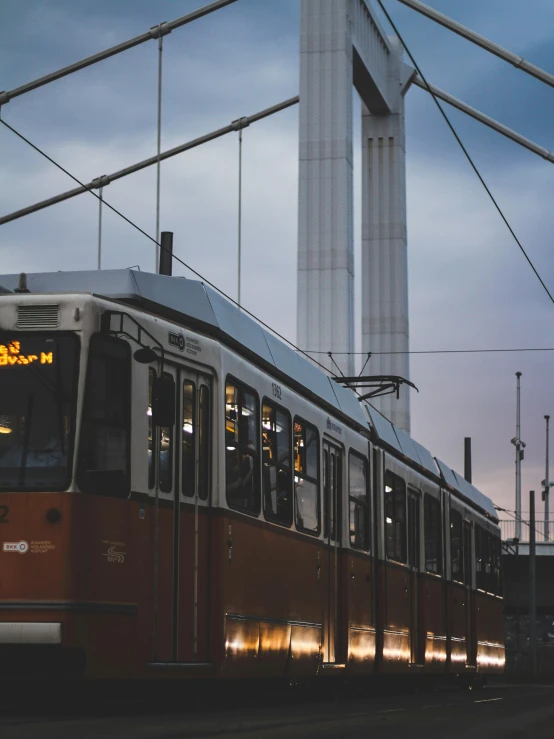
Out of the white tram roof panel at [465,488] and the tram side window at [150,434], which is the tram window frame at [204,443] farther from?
the white tram roof panel at [465,488]

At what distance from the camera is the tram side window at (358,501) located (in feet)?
49.4

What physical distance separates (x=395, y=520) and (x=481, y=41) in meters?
18.9

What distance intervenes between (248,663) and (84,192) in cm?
3118

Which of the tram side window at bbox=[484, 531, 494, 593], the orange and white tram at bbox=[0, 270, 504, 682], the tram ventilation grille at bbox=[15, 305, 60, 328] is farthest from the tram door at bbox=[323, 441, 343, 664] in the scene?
the tram side window at bbox=[484, 531, 494, 593]

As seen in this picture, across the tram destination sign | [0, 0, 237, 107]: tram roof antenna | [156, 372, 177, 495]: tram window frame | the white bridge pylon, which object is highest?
[0, 0, 237, 107]: tram roof antenna

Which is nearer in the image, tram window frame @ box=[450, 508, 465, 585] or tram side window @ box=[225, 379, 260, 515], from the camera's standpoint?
tram side window @ box=[225, 379, 260, 515]

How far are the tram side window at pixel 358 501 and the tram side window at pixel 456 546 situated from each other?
5.73 m

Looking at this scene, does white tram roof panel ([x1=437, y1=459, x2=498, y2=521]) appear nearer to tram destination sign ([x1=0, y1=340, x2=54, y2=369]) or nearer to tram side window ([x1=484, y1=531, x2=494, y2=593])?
tram side window ([x1=484, y1=531, x2=494, y2=593])

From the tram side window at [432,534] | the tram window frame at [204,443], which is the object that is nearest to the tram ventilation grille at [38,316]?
the tram window frame at [204,443]

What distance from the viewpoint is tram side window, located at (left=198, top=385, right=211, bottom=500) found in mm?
10523

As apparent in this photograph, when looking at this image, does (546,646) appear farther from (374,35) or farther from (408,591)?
(408,591)

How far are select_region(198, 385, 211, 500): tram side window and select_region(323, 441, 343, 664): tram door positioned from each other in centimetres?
346

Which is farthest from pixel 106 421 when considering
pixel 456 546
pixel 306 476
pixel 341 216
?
pixel 341 216

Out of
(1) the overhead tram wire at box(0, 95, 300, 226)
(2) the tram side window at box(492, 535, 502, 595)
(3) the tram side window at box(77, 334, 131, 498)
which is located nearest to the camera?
(3) the tram side window at box(77, 334, 131, 498)
